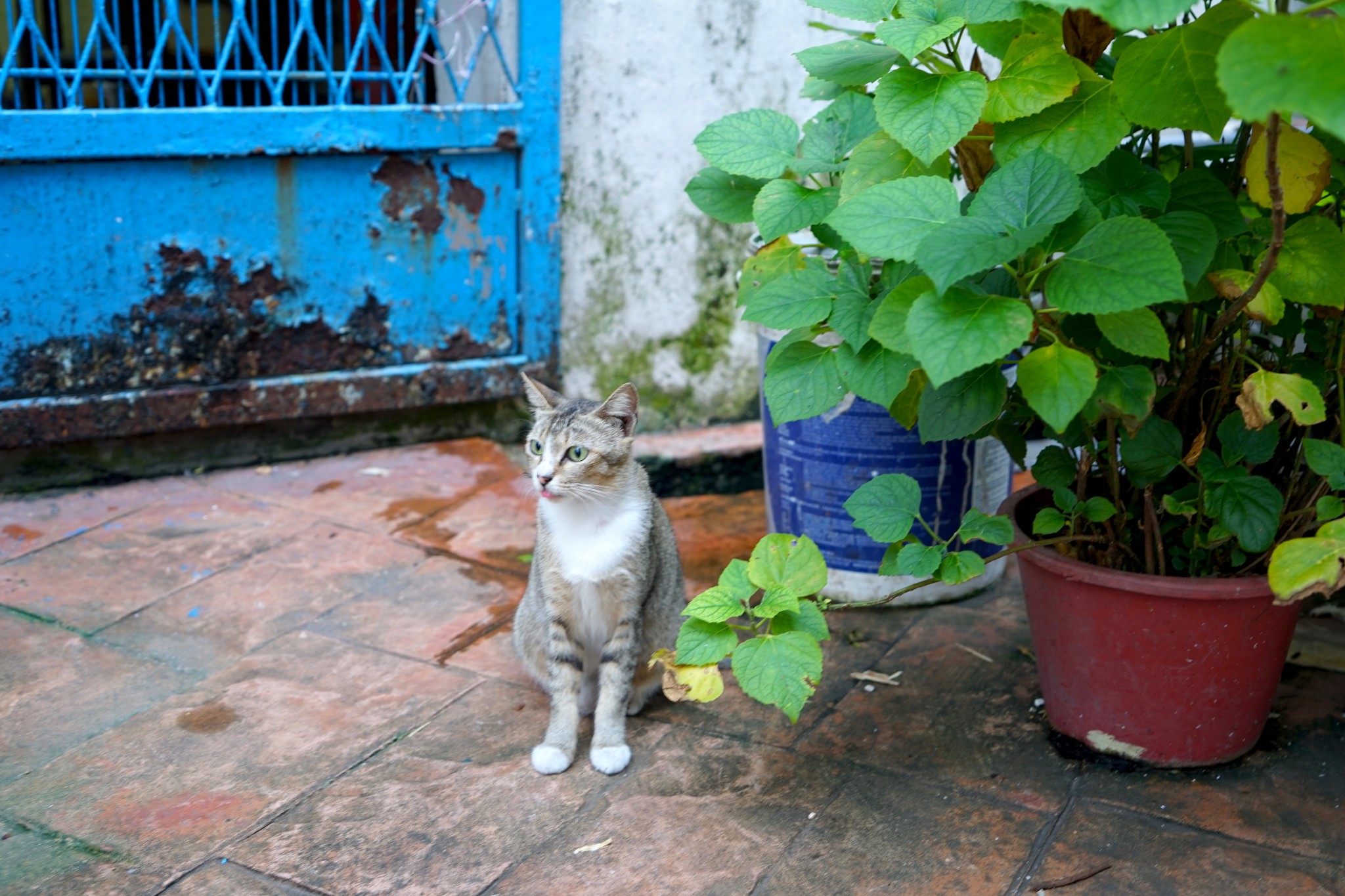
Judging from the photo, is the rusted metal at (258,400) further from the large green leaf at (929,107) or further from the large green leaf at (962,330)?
the large green leaf at (962,330)

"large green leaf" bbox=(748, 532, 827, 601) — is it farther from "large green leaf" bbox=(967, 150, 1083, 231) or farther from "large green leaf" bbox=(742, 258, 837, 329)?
"large green leaf" bbox=(967, 150, 1083, 231)

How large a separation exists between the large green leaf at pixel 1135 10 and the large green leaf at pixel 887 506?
100 cm

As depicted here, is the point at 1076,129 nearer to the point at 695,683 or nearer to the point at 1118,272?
the point at 1118,272

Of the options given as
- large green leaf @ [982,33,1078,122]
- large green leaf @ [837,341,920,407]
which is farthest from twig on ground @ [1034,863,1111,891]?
large green leaf @ [982,33,1078,122]

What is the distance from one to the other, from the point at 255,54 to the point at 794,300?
7.44ft

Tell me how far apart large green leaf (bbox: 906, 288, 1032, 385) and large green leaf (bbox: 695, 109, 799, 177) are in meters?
0.55

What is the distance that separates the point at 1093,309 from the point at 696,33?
256 cm

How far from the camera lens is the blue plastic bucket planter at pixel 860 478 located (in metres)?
2.97

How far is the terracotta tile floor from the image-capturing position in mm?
2121

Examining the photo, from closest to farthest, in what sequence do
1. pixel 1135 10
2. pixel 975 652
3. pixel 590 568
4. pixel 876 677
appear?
1. pixel 1135 10
2. pixel 590 568
3. pixel 876 677
4. pixel 975 652

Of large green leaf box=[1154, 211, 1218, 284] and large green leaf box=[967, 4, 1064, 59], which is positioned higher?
large green leaf box=[967, 4, 1064, 59]

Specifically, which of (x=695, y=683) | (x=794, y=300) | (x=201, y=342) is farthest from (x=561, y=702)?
(x=201, y=342)

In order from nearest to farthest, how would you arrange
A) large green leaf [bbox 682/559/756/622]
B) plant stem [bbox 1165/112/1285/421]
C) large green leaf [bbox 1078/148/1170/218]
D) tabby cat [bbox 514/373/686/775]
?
plant stem [bbox 1165/112/1285/421], large green leaf [bbox 1078/148/1170/218], large green leaf [bbox 682/559/756/622], tabby cat [bbox 514/373/686/775]

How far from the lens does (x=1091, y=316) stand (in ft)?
6.81
